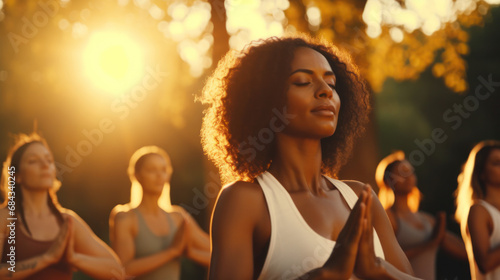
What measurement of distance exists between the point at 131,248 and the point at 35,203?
4.59 feet

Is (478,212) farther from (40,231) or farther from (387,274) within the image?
(40,231)

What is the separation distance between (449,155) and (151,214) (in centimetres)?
1002

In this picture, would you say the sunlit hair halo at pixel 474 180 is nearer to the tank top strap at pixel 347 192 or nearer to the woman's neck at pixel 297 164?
the tank top strap at pixel 347 192

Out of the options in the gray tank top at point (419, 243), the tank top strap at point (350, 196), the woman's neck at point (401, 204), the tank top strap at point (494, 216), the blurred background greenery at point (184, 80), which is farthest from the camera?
the blurred background greenery at point (184, 80)

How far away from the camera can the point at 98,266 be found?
4.48 metres

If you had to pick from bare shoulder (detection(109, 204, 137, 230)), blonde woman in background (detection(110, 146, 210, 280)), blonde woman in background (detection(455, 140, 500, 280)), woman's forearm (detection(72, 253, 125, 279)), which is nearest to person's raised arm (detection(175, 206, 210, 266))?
blonde woman in background (detection(110, 146, 210, 280))

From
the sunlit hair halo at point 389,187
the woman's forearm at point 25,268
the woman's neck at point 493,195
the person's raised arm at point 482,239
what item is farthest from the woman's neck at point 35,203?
the sunlit hair halo at point 389,187

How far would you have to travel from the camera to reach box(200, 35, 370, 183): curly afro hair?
2666 mm

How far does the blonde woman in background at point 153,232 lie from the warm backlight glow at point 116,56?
445 cm

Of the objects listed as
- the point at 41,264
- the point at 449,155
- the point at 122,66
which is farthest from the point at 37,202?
the point at 449,155

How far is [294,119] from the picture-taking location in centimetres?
251

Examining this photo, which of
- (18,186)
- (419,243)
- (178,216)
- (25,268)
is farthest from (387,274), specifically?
(419,243)

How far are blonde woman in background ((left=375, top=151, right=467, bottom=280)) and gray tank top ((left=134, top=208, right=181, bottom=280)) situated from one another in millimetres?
2257

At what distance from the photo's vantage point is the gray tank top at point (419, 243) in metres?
6.25
